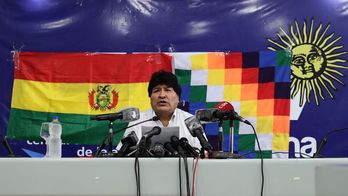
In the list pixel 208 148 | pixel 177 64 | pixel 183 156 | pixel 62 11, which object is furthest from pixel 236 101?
pixel 183 156

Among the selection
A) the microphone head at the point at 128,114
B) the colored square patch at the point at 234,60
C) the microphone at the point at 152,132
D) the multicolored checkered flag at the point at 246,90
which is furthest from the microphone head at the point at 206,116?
the colored square patch at the point at 234,60

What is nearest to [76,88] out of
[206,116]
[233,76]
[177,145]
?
[233,76]

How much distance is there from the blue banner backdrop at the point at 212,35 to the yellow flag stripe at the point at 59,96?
0.35 feet

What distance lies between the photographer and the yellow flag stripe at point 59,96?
2.83 m

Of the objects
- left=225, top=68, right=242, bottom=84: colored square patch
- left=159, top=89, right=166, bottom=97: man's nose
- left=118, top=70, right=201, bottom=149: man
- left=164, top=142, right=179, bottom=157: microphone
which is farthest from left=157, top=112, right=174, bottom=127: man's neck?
left=164, top=142, right=179, bottom=157: microphone

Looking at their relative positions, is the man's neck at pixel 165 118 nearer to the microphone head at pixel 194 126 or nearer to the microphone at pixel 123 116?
the microphone at pixel 123 116

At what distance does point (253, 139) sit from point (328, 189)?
5.91 ft

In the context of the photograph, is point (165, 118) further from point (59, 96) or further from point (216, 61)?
point (59, 96)

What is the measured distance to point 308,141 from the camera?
2.74 m

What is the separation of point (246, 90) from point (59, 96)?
130cm

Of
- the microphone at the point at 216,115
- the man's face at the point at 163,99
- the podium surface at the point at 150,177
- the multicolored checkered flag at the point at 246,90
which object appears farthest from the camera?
the multicolored checkered flag at the point at 246,90

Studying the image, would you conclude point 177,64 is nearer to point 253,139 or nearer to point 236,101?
point 236,101

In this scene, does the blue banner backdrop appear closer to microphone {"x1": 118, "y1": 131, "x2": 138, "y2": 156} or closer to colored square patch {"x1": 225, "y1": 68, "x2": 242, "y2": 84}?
colored square patch {"x1": 225, "y1": 68, "x2": 242, "y2": 84}

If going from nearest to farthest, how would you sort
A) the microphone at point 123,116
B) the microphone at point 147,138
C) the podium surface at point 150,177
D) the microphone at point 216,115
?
the podium surface at point 150,177
the microphone at point 147,138
the microphone at point 216,115
the microphone at point 123,116
